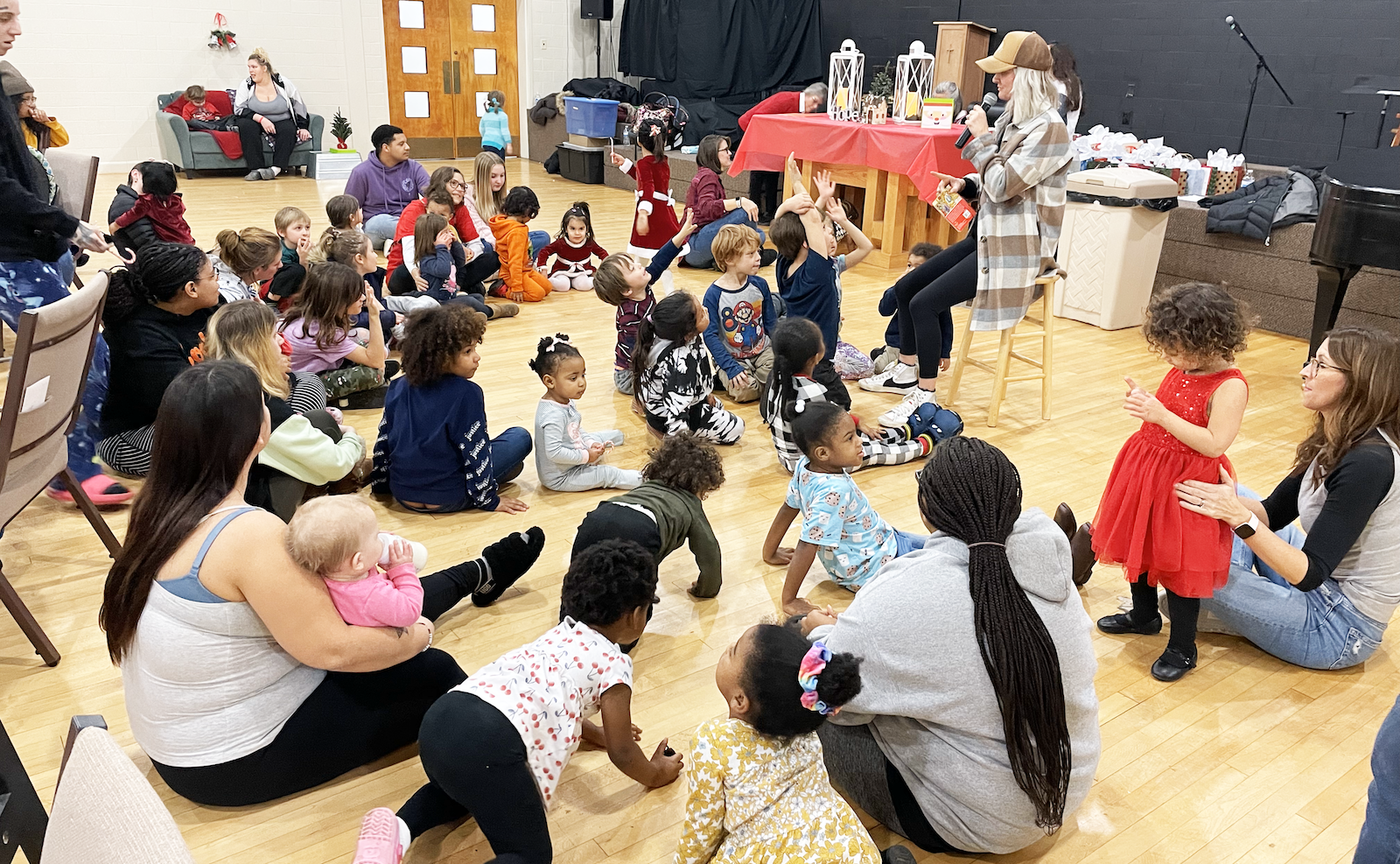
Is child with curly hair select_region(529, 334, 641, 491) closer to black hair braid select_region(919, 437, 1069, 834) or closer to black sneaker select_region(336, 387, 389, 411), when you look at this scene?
black sneaker select_region(336, 387, 389, 411)

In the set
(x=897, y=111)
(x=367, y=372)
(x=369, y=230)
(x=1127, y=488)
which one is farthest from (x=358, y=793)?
(x=897, y=111)

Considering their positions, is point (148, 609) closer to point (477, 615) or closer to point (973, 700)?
point (477, 615)

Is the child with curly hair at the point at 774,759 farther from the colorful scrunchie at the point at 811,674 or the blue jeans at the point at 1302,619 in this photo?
the blue jeans at the point at 1302,619

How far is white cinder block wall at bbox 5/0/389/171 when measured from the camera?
1002cm

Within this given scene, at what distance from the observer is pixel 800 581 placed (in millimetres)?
2668

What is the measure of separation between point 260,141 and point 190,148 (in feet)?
2.21

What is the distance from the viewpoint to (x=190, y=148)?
1010cm

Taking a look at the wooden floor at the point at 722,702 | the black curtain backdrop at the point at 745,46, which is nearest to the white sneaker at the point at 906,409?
the wooden floor at the point at 722,702

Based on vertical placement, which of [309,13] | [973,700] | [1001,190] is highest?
[309,13]

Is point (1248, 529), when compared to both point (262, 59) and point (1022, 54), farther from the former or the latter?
point (262, 59)

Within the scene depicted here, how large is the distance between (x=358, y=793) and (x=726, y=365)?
2522 mm

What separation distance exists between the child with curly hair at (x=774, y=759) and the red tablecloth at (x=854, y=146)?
4.53 meters

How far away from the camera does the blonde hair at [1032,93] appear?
12.2 ft

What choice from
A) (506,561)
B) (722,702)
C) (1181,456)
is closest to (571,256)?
(506,561)
